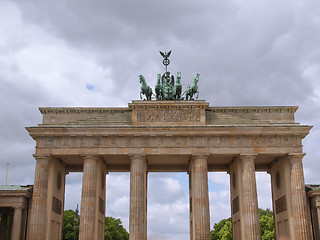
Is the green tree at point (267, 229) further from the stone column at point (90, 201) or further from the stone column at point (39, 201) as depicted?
the stone column at point (39, 201)

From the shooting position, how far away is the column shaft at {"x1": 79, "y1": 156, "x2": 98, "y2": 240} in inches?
→ 1645

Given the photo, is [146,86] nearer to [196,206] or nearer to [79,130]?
[79,130]

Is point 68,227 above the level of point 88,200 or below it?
above

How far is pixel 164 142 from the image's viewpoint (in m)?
44.2

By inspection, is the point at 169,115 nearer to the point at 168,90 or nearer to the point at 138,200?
the point at 168,90

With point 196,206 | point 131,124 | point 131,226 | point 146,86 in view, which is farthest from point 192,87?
point 131,226

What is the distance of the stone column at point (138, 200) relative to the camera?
137 ft

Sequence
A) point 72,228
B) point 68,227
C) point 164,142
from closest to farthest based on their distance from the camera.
Result: point 164,142, point 68,227, point 72,228

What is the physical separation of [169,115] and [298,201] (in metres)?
16.1

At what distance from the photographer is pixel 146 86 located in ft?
155

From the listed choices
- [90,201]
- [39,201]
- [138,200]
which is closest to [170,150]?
[138,200]

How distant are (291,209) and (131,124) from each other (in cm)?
1919

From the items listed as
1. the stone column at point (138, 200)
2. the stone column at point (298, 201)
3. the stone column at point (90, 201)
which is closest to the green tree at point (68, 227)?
the stone column at point (90, 201)

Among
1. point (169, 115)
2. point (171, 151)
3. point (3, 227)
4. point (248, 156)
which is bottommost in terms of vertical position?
point (3, 227)
